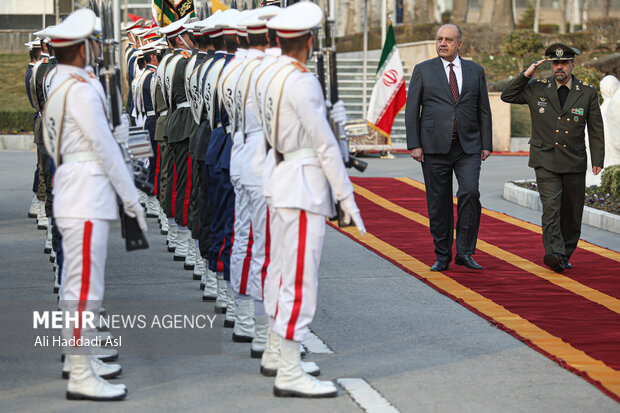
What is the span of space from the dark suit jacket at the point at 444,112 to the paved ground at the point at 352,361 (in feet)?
4.18

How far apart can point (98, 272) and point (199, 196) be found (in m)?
2.74

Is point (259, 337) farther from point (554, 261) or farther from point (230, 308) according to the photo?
point (554, 261)

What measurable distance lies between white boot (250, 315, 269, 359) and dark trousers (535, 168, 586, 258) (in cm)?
393

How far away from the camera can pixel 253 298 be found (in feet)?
23.2

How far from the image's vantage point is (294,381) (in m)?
6.01

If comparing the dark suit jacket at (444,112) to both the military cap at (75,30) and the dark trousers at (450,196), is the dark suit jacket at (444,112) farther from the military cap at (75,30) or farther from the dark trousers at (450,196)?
the military cap at (75,30)

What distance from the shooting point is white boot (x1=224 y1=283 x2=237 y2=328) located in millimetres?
7859

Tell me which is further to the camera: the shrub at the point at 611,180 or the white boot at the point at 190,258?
the shrub at the point at 611,180

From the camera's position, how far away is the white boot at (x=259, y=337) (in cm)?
692

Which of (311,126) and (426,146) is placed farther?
(426,146)

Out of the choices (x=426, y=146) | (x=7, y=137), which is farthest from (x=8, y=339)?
(x=7, y=137)

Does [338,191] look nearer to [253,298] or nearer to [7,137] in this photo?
[253,298]

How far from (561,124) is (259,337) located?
14.7ft

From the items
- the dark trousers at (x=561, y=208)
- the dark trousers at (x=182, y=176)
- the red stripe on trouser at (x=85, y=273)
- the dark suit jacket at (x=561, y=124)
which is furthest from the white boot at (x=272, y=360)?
the dark suit jacket at (x=561, y=124)
